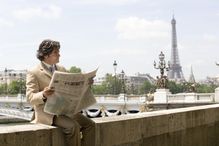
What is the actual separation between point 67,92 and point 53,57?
0.43 metres

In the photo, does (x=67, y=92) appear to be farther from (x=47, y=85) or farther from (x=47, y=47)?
(x=47, y=47)

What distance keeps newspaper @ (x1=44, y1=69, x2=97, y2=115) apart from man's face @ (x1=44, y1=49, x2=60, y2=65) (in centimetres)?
39

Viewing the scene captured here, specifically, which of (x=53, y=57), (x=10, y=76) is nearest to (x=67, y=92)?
(x=53, y=57)

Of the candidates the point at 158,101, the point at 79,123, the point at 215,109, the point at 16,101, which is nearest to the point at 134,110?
the point at 158,101

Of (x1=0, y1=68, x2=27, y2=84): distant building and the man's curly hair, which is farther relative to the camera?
(x1=0, y1=68, x2=27, y2=84): distant building

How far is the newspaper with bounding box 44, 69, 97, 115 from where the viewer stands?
13.0 ft

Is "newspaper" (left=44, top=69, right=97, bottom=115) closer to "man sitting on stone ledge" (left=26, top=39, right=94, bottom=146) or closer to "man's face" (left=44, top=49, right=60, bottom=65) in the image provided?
"man sitting on stone ledge" (left=26, top=39, right=94, bottom=146)

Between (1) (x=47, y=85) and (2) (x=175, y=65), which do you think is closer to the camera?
(1) (x=47, y=85)

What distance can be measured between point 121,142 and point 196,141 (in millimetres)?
2504

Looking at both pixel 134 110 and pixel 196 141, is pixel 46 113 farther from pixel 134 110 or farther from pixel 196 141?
pixel 134 110

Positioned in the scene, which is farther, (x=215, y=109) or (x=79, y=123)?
(x=215, y=109)

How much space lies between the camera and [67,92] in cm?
402

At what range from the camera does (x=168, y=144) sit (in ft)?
21.9

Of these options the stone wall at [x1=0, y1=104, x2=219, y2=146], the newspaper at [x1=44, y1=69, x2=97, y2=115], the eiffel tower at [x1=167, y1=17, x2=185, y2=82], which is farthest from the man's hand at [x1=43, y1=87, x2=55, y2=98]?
the eiffel tower at [x1=167, y1=17, x2=185, y2=82]
